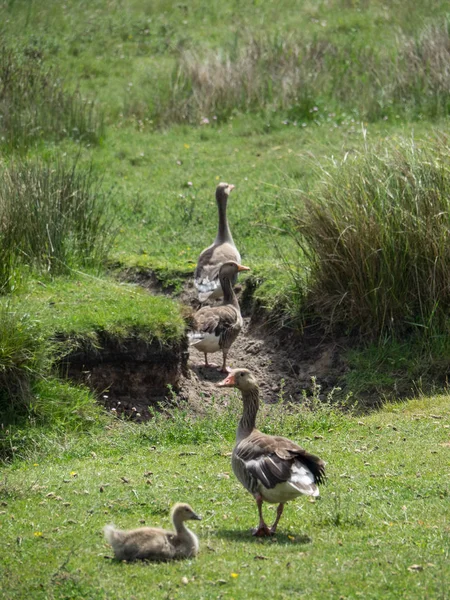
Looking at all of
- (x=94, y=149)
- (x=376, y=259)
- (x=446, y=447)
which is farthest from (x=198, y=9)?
(x=446, y=447)

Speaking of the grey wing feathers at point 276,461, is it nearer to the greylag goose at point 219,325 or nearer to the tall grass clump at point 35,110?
the greylag goose at point 219,325

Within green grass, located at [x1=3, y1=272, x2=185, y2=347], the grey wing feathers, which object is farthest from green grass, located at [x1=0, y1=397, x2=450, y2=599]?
green grass, located at [x1=3, y1=272, x2=185, y2=347]

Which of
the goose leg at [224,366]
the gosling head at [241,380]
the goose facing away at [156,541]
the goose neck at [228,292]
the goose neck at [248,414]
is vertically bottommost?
the goose leg at [224,366]

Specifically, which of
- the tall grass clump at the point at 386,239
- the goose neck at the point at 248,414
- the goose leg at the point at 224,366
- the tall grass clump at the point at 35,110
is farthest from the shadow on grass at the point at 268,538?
the tall grass clump at the point at 35,110

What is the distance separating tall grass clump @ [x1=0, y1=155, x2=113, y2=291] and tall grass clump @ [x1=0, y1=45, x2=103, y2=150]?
3.73 m

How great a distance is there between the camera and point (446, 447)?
9883mm

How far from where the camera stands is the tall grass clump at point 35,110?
18719 millimetres

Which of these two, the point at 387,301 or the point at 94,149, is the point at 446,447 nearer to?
the point at 387,301

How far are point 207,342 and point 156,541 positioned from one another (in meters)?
6.03

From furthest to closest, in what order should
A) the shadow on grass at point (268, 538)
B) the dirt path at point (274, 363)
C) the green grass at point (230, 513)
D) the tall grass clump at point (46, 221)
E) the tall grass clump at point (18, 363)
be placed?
the tall grass clump at point (46, 221) < the dirt path at point (274, 363) < the tall grass clump at point (18, 363) < the shadow on grass at point (268, 538) < the green grass at point (230, 513)

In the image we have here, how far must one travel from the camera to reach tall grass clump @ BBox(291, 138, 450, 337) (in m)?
12.8

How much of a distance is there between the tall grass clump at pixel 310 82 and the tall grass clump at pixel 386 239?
7771 mm

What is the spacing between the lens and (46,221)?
14.3 metres

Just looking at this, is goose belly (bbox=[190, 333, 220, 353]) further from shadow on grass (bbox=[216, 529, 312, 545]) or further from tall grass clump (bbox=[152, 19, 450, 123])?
tall grass clump (bbox=[152, 19, 450, 123])
